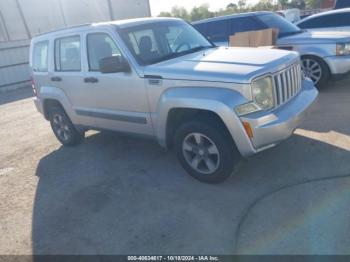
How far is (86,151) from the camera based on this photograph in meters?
6.00

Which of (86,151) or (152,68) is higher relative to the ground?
(152,68)

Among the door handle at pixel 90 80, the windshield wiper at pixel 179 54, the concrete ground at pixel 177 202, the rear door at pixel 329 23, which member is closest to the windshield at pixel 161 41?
the windshield wiper at pixel 179 54

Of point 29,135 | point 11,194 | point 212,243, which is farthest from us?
point 29,135

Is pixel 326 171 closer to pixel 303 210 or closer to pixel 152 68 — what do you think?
pixel 303 210

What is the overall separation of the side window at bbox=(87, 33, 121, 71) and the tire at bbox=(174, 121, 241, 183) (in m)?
1.46

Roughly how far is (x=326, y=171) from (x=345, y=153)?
1.78 feet

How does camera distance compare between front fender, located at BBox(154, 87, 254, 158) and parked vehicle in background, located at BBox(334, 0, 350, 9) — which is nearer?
front fender, located at BBox(154, 87, 254, 158)

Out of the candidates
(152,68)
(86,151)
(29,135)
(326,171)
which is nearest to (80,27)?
(152,68)

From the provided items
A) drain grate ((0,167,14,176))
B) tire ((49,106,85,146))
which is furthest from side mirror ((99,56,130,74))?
drain grate ((0,167,14,176))

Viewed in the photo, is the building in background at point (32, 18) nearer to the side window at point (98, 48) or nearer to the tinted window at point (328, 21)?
the side window at point (98, 48)

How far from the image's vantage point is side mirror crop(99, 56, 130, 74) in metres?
4.25

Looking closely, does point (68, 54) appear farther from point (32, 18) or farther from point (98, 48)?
point (32, 18)

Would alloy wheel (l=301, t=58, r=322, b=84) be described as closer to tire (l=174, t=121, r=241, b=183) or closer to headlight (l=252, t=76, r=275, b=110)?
headlight (l=252, t=76, r=275, b=110)

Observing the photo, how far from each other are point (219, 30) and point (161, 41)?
4135mm
